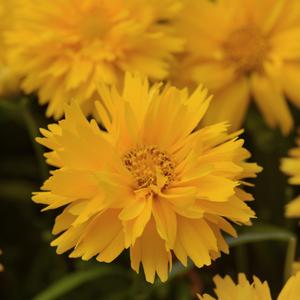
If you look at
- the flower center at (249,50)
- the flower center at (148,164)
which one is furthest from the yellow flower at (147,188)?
the flower center at (249,50)

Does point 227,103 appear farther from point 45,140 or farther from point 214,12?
point 45,140

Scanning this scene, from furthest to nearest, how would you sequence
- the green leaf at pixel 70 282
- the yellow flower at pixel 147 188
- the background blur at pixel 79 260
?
the background blur at pixel 79 260 → the green leaf at pixel 70 282 → the yellow flower at pixel 147 188

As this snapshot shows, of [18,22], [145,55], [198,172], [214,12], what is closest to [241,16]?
[214,12]

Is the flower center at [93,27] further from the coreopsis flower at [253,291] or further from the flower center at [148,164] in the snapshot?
the coreopsis flower at [253,291]

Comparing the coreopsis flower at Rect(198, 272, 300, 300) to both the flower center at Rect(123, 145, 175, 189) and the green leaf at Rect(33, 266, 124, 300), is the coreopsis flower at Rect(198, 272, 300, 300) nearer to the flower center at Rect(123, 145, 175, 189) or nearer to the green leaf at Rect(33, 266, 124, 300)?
the flower center at Rect(123, 145, 175, 189)

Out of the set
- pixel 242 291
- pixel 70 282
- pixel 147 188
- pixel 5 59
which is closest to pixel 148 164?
pixel 147 188

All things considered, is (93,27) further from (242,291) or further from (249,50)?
(242,291)
